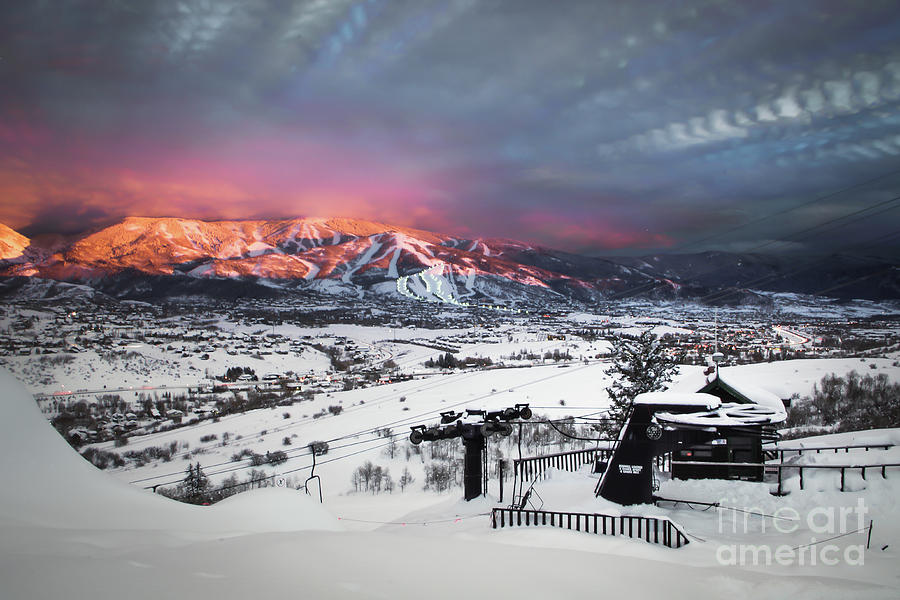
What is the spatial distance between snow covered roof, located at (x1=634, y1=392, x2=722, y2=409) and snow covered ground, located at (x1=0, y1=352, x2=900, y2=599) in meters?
2.02

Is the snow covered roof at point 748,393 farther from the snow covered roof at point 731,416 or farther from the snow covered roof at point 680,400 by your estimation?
the snow covered roof at point 680,400

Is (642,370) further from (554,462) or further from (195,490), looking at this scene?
(195,490)

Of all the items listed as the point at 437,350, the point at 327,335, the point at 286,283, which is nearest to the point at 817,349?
the point at 437,350

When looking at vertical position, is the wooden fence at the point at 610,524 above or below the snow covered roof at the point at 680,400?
below

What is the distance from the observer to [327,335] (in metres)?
71.8

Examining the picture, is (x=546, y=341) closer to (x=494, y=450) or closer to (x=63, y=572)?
(x=494, y=450)

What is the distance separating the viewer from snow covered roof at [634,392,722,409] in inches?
416

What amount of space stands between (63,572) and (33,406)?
14.6 feet

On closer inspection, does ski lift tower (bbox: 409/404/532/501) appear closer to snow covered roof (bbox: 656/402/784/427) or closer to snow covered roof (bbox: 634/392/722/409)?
snow covered roof (bbox: 634/392/722/409)

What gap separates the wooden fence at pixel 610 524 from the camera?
7.29m

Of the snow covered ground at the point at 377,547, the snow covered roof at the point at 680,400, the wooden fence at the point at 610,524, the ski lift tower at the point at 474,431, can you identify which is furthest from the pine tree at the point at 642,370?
the wooden fence at the point at 610,524

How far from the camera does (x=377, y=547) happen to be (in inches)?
213

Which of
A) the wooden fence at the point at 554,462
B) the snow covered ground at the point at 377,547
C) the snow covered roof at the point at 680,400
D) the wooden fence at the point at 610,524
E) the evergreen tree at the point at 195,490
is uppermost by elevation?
the snow covered roof at the point at 680,400

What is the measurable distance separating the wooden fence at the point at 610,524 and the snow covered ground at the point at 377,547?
29cm
